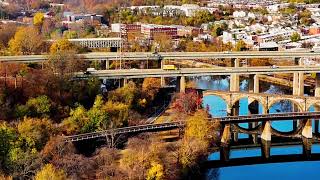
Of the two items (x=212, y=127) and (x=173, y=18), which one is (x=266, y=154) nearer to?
(x=212, y=127)

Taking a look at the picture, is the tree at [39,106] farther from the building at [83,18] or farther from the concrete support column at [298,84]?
the building at [83,18]

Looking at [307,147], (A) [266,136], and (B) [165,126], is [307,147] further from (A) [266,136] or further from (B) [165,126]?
(B) [165,126]

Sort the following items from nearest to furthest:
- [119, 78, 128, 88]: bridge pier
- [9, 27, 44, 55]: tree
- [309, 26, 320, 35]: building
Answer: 1. [119, 78, 128, 88]: bridge pier
2. [9, 27, 44, 55]: tree
3. [309, 26, 320, 35]: building

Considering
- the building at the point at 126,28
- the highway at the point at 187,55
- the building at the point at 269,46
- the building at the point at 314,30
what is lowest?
the building at the point at 269,46

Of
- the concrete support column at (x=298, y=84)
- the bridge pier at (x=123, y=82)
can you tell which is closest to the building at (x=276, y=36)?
the concrete support column at (x=298, y=84)

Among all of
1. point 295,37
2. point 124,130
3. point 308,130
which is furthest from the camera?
point 295,37

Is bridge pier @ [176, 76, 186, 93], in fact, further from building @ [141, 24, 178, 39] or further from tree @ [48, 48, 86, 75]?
building @ [141, 24, 178, 39]

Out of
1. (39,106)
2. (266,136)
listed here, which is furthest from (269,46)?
(39,106)

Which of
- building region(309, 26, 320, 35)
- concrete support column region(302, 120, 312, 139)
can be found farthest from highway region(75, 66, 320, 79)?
building region(309, 26, 320, 35)

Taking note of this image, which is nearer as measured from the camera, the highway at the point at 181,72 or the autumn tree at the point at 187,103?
the autumn tree at the point at 187,103
